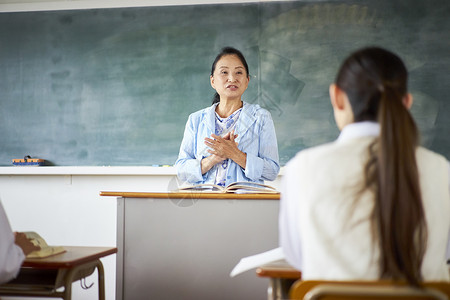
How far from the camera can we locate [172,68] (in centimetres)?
432

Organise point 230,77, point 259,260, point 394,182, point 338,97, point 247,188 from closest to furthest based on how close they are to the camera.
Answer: point 394,182, point 338,97, point 259,260, point 247,188, point 230,77

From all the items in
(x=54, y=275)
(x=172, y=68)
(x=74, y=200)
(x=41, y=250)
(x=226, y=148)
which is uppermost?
(x=172, y=68)

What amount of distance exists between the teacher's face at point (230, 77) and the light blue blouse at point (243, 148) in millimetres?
110

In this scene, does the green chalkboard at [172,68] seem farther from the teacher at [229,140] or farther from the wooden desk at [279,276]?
the wooden desk at [279,276]

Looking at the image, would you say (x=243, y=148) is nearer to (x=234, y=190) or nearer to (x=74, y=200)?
(x=234, y=190)

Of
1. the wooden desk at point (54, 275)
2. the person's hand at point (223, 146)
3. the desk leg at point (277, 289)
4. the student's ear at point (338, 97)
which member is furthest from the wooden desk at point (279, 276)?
the person's hand at point (223, 146)

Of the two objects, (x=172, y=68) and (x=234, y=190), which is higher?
(x=172, y=68)

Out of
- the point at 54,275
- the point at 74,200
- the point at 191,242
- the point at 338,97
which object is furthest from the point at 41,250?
the point at 74,200

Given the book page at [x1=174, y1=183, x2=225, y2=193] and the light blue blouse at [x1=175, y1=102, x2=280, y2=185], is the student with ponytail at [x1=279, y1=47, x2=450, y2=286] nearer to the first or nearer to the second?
the book page at [x1=174, y1=183, x2=225, y2=193]

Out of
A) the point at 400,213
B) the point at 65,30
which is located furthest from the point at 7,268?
the point at 65,30

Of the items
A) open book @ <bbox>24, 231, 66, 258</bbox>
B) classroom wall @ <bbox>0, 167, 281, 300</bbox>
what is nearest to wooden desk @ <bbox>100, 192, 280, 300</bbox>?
open book @ <bbox>24, 231, 66, 258</bbox>

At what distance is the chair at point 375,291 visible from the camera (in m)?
0.94

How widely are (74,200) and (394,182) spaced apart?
12.2ft

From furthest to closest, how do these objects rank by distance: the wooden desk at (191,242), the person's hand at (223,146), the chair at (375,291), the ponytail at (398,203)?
the person's hand at (223,146) < the wooden desk at (191,242) < the ponytail at (398,203) < the chair at (375,291)
